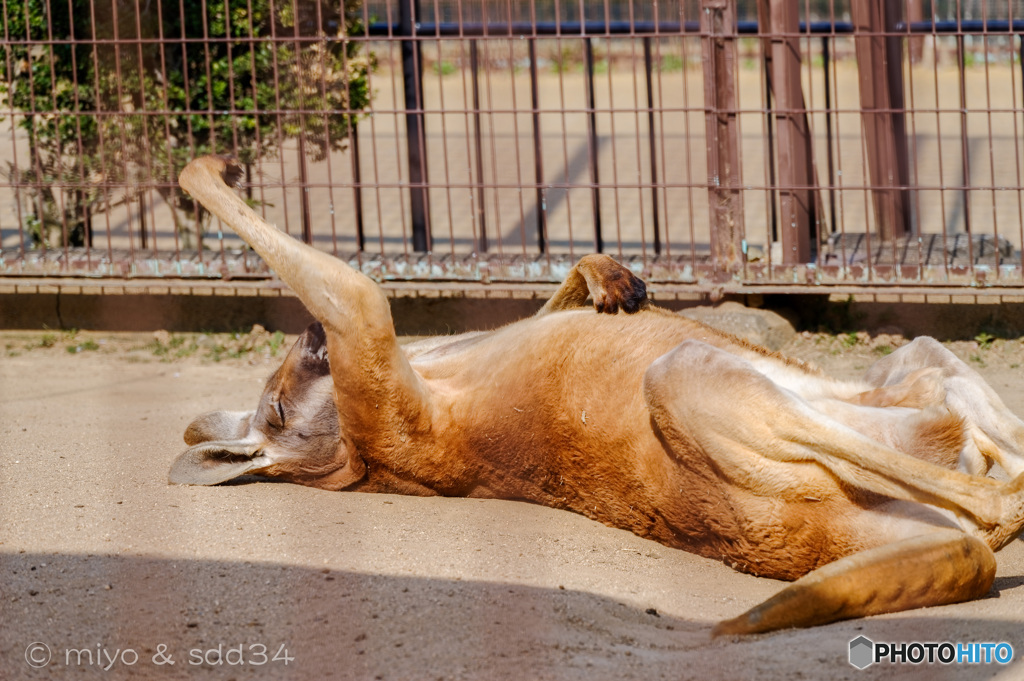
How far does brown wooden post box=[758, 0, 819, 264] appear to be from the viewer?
18.8 feet

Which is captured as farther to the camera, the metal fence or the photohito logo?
the metal fence

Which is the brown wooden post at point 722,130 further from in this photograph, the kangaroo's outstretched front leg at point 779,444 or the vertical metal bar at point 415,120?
the kangaroo's outstretched front leg at point 779,444

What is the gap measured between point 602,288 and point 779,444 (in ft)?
3.41

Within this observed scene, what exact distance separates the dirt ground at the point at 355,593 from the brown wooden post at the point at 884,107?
3460 mm

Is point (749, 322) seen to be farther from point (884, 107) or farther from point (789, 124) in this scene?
point (884, 107)

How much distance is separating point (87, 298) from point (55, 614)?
4.00m

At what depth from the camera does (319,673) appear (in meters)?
2.68

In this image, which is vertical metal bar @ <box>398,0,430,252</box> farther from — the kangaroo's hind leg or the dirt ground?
the kangaroo's hind leg

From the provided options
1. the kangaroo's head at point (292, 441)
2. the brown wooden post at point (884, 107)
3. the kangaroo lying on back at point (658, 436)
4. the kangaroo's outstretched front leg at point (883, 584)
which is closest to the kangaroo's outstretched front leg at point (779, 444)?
the kangaroo lying on back at point (658, 436)

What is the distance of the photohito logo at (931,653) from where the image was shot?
259 centimetres

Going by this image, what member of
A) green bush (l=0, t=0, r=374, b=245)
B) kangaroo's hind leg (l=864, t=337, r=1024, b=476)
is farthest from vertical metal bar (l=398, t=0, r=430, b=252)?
kangaroo's hind leg (l=864, t=337, r=1024, b=476)

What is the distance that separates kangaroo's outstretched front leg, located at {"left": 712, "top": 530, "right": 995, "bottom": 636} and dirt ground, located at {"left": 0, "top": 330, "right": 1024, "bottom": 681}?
4cm

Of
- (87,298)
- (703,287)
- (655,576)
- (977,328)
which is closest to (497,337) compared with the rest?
(655,576)

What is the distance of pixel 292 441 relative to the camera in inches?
162
